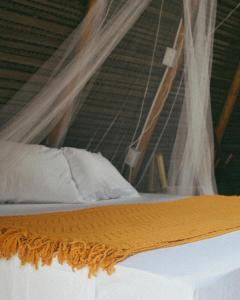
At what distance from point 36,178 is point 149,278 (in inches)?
58.8

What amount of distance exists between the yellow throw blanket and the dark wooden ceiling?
877 mm

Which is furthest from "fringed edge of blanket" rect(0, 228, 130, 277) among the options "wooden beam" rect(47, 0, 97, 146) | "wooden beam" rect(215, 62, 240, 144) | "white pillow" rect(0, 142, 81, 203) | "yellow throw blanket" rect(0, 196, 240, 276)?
"wooden beam" rect(215, 62, 240, 144)

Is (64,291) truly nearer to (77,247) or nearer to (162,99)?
(77,247)

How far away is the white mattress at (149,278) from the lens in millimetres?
1167

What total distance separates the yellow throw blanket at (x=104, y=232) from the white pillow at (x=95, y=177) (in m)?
0.52

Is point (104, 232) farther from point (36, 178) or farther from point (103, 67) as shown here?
point (103, 67)

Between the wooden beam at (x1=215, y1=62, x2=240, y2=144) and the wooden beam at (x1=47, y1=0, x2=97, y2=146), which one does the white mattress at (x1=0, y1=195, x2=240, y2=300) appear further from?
the wooden beam at (x1=215, y1=62, x2=240, y2=144)

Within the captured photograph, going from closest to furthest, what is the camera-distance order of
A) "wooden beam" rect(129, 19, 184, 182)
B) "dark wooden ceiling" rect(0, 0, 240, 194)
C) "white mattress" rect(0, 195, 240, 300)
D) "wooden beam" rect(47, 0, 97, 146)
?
"white mattress" rect(0, 195, 240, 300) → "wooden beam" rect(47, 0, 97, 146) → "dark wooden ceiling" rect(0, 0, 240, 194) → "wooden beam" rect(129, 19, 184, 182)

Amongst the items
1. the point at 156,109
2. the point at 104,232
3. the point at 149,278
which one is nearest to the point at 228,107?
the point at 156,109

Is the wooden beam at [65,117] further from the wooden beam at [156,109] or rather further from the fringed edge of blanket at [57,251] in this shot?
the fringed edge of blanket at [57,251]

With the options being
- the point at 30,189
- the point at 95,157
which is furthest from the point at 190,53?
the point at 30,189

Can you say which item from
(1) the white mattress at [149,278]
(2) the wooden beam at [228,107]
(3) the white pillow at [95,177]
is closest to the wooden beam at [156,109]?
(3) the white pillow at [95,177]

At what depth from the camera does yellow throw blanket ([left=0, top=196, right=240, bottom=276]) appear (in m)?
1.33

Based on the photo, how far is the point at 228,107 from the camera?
4.54m
